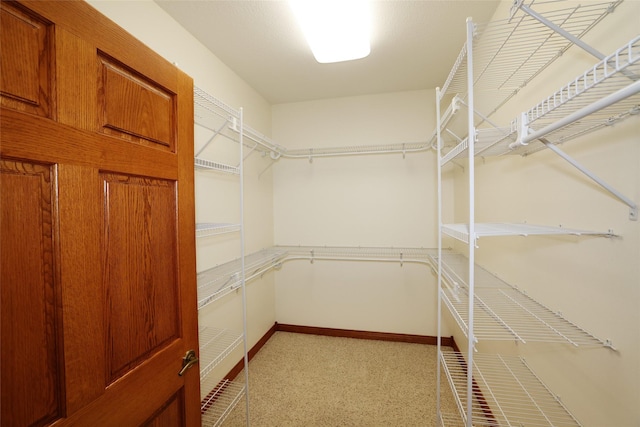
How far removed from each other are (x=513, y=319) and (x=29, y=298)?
5.03ft

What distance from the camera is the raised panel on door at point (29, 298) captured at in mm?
479

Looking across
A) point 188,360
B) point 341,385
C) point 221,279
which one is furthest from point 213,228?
point 341,385

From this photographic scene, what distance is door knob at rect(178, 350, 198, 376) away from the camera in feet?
2.92

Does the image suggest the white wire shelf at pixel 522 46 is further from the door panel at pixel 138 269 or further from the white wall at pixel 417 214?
the door panel at pixel 138 269

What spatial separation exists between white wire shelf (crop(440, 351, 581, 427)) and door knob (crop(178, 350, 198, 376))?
1.07m

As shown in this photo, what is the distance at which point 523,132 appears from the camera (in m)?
0.76

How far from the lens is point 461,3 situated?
1367 millimetres

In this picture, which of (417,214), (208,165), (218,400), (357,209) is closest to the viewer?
(208,165)

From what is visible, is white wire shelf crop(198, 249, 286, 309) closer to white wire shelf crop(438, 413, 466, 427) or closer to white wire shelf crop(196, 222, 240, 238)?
white wire shelf crop(196, 222, 240, 238)

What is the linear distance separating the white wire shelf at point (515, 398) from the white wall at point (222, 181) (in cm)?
153

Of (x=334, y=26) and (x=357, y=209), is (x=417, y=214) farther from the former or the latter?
(x=334, y=26)

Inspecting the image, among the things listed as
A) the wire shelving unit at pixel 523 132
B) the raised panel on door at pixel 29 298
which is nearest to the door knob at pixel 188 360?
the raised panel on door at pixel 29 298

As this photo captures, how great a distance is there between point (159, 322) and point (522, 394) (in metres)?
1.64

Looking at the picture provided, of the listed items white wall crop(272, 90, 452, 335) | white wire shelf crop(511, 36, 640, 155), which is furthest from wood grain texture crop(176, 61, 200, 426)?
white wall crop(272, 90, 452, 335)
